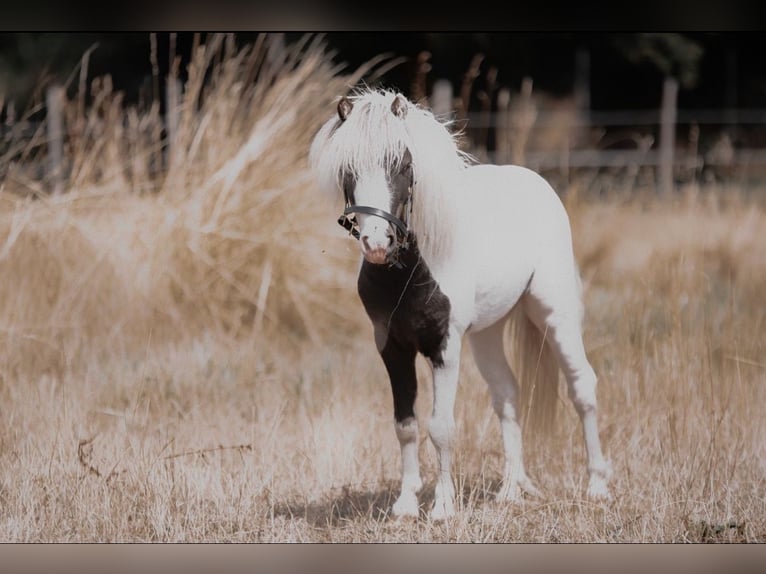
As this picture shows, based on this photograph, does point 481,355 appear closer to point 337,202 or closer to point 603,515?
point 603,515

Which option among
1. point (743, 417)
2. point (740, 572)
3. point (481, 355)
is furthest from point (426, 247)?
point (743, 417)

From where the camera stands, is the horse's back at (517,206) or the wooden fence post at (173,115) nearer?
the horse's back at (517,206)

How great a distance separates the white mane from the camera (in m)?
2.24

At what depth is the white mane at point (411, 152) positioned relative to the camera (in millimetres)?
2236

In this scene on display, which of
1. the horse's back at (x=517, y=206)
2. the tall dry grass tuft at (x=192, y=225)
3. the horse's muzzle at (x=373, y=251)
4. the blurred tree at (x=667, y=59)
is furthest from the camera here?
the blurred tree at (x=667, y=59)

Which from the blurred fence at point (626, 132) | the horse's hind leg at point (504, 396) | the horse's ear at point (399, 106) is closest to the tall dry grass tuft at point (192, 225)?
the horse's hind leg at point (504, 396)

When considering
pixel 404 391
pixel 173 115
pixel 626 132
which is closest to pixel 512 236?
pixel 404 391

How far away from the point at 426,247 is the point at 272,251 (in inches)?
79.4

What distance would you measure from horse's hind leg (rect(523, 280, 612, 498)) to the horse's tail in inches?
2.6

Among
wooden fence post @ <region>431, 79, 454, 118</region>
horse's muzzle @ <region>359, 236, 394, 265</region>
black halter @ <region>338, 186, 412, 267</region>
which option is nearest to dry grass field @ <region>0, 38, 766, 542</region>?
black halter @ <region>338, 186, 412, 267</region>

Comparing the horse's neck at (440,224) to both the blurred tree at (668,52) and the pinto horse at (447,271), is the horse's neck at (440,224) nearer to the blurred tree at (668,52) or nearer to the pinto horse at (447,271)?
the pinto horse at (447,271)

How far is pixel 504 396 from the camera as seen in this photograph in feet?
9.40

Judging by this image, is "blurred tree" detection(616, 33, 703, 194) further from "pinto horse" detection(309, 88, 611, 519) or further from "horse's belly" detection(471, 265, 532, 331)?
"horse's belly" detection(471, 265, 532, 331)

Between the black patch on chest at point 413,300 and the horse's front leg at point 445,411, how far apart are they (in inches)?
0.6
